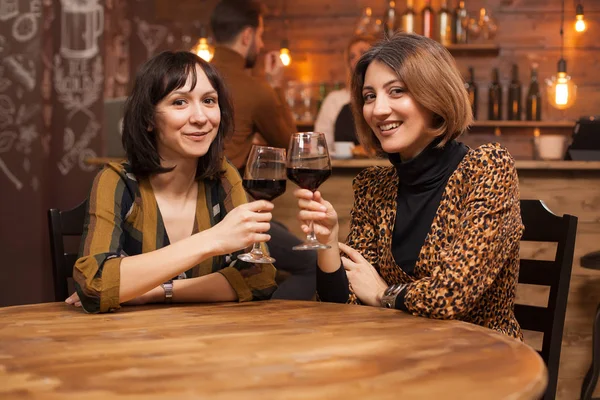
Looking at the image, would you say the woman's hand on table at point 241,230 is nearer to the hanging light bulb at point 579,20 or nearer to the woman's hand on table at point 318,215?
the woman's hand on table at point 318,215

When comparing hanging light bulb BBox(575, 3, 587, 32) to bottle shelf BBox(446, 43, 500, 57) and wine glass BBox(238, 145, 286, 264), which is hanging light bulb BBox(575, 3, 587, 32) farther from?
wine glass BBox(238, 145, 286, 264)

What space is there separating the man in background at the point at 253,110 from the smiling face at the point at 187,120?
100 cm

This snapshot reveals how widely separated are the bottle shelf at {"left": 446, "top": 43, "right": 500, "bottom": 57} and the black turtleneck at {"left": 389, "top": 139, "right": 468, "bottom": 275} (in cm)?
431

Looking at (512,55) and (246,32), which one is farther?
(512,55)

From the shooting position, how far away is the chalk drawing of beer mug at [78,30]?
14.8 ft

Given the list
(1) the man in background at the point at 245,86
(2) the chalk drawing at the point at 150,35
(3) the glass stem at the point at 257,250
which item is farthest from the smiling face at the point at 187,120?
(2) the chalk drawing at the point at 150,35

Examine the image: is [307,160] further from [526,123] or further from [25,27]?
[526,123]

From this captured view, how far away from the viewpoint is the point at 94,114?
4.57 metres

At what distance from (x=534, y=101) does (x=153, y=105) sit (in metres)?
4.63

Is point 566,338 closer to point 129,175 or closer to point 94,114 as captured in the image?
point 129,175

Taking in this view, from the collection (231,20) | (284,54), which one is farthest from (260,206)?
(284,54)

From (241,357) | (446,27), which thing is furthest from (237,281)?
(446,27)

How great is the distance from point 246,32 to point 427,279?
2.26 metres

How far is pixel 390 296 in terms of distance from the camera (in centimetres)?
163
